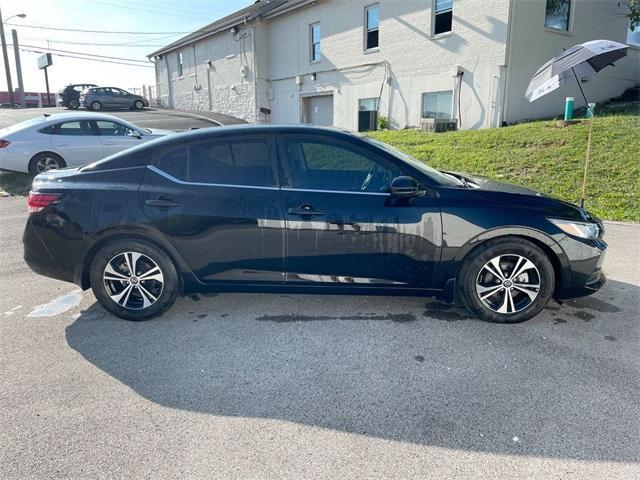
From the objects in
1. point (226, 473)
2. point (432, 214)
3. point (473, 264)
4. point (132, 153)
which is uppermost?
point (132, 153)

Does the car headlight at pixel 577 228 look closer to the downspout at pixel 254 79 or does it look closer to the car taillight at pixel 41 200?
the car taillight at pixel 41 200

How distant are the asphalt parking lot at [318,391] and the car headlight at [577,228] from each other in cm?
77

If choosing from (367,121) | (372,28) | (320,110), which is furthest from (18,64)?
(367,121)

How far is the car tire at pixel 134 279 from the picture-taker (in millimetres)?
3740

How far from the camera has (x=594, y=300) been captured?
13.9 feet

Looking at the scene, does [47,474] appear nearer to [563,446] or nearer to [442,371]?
[442,371]

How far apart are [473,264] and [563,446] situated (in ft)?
5.18

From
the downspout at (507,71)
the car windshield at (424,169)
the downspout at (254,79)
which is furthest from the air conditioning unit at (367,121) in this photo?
the car windshield at (424,169)

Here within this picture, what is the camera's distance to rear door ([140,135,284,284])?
367 cm

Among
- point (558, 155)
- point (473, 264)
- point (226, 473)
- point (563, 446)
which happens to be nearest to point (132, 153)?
point (226, 473)

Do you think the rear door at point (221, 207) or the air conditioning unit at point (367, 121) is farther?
the air conditioning unit at point (367, 121)

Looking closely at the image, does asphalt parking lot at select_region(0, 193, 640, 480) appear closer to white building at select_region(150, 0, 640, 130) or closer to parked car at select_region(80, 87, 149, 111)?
white building at select_region(150, 0, 640, 130)

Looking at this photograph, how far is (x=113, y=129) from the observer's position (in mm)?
9961

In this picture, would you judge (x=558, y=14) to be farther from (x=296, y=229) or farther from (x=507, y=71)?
(x=296, y=229)
